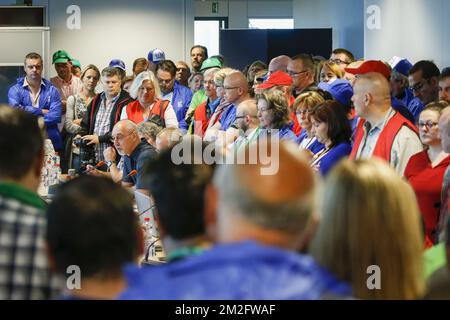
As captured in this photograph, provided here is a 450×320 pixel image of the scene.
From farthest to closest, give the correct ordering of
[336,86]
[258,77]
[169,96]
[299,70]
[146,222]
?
1. [169,96]
2. [258,77]
3. [299,70]
4. [336,86]
5. [146,222]

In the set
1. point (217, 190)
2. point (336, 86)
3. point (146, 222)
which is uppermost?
point (336, 86)

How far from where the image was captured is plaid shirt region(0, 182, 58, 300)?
232 cm

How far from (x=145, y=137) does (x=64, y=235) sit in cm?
401

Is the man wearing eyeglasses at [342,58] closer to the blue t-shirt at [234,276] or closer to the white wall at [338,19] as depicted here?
the white wall at [338,19]

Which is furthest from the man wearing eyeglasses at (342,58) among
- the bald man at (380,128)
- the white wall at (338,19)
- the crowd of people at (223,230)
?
the crowd of people at (223,230)

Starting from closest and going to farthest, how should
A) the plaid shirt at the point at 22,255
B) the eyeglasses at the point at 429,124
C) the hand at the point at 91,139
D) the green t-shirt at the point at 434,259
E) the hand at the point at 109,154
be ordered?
1. the plaid shirt at the point at 22,255
2. the green t-shirt at the point at 434,259
3. the eyeglasses at the point at 429,124
4. the hand at the point at 109,154
5. the hand at the point at 91,139

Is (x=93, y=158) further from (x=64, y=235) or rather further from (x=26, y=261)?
(x=64, y=235)

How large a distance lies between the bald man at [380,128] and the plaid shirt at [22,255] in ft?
8.20

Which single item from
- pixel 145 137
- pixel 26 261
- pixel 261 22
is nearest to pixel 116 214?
pixel 26 261

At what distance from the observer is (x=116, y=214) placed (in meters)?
1.90

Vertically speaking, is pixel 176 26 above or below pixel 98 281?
above

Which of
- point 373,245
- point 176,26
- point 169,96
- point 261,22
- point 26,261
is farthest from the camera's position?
point 261,22

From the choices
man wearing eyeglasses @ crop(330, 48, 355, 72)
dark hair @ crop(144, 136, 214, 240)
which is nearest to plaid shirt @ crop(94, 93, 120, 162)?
man wearing eyeglasses @ crop(330, 48, 355, 72)

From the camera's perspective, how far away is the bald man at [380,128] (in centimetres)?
452
